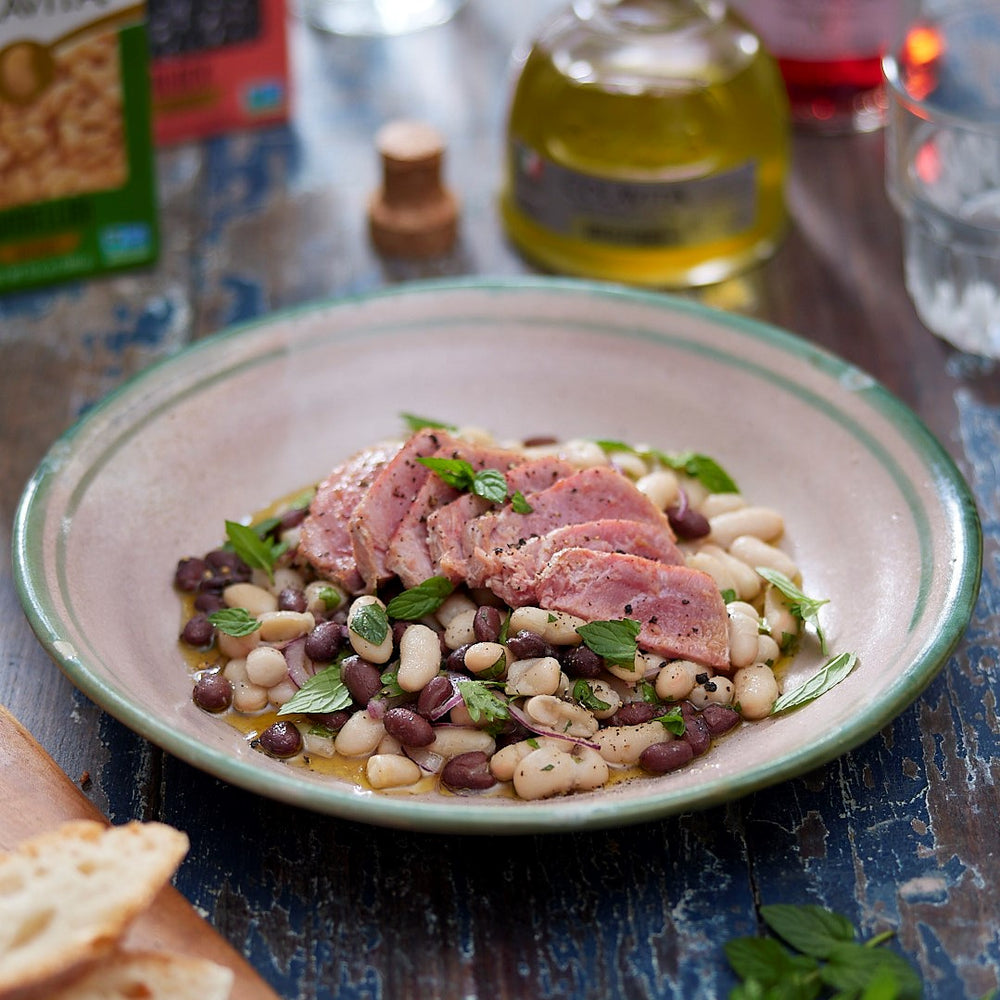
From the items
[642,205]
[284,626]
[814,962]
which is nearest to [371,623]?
[284,626]

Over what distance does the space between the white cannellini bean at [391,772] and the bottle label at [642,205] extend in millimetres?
1472

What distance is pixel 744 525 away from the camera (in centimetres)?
222

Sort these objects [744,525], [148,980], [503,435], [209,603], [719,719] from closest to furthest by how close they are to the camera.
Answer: [148,980], [719,719], [209,603], [744,525], [503,435]

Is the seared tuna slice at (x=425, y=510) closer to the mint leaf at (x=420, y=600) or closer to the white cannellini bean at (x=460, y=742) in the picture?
the mint leaf at (x=420, y=600)

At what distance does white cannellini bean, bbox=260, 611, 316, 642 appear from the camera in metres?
2.00

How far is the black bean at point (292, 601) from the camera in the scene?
2.06m

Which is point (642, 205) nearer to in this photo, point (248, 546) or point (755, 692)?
point (248, 546)

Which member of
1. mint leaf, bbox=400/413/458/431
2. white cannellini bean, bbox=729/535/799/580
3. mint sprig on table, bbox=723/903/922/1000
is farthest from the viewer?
mint leaf, bbox=400/413/458/431

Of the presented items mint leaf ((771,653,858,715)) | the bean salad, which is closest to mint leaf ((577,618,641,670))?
the bean salad

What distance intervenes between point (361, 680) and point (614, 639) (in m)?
0.34

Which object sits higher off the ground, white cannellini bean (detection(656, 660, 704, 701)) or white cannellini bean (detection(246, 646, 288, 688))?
white cannellini bean (detection(246, 646, 288, 688))

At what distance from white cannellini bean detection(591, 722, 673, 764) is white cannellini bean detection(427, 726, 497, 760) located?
0.14 m

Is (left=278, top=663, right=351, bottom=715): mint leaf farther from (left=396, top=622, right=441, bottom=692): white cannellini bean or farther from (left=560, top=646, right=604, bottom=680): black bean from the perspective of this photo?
(left=560, top=646, right=604, bottom=680): black bean

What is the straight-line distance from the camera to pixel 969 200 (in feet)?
9.89
